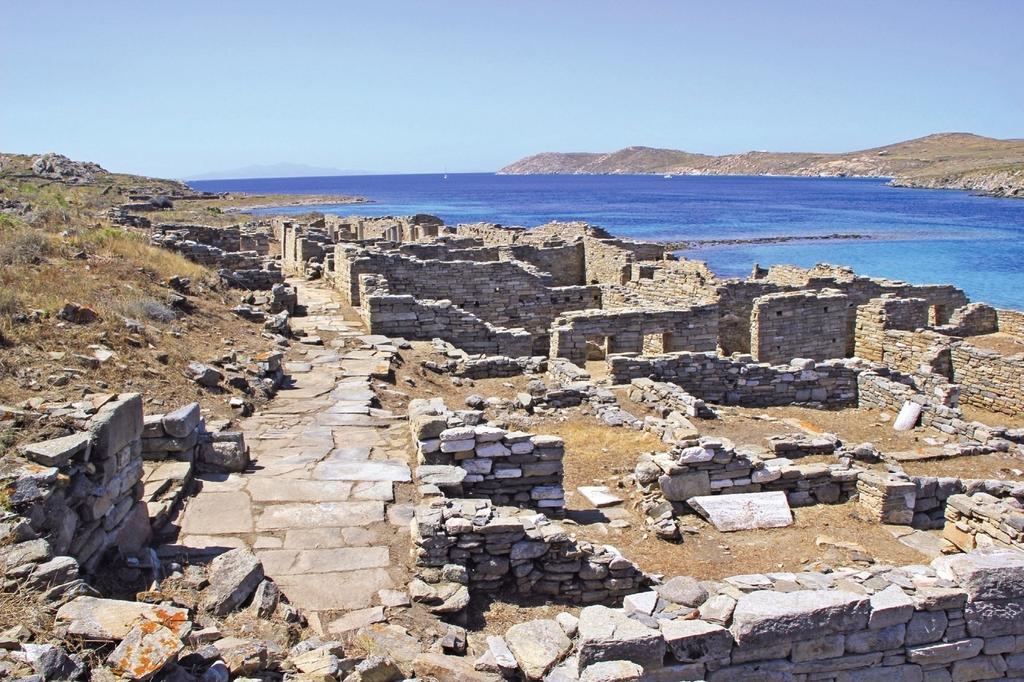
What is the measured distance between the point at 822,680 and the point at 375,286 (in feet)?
44.7

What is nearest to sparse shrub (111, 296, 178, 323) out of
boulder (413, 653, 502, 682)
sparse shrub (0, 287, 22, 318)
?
sparse shrub (0, 287, 22, 318)

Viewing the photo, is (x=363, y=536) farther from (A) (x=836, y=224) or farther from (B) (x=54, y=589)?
(A) (x=836, y=224)

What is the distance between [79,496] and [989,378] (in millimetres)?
17606

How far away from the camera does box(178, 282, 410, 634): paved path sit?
6.64 meters

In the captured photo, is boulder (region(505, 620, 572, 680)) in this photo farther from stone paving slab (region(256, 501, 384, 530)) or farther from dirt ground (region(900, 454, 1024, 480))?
dirt ground (region(900, 454, 1024, 480))

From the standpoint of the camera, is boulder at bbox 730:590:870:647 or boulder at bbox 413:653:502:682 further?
boulder at bbox 730:590:870:647

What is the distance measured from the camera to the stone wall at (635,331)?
55.7 feet

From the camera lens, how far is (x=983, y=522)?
9258 mm

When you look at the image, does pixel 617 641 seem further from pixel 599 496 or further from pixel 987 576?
pixel 599 496

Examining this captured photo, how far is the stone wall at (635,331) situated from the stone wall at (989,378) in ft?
17.9

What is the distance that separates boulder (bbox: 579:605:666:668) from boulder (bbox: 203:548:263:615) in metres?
2.56

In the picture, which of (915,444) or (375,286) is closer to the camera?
(915,444)

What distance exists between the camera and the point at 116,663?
Answer: 4.28m

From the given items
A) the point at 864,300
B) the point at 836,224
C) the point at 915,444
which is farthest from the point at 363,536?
the point at 836,224
